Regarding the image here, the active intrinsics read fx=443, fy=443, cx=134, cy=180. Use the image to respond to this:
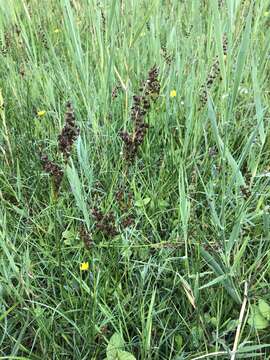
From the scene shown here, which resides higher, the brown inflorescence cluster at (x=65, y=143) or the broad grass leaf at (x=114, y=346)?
the brown inflorescence cluster at (x=65, y=143)

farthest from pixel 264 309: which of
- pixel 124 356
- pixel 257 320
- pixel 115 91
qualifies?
pixel 115 91

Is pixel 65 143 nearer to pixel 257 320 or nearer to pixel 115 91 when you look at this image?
pixel 257 320

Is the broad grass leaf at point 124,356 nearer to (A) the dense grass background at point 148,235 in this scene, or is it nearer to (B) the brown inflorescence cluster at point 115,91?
(A) the dense grass background at point 148,235

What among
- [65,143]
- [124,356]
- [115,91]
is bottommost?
[124,356]

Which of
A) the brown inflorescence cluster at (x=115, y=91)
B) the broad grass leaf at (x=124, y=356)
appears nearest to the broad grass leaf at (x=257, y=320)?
the broad grass leaf at (x=124, y=356)

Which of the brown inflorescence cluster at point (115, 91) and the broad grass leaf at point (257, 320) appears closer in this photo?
the broad grass leaf at point (257, 320)

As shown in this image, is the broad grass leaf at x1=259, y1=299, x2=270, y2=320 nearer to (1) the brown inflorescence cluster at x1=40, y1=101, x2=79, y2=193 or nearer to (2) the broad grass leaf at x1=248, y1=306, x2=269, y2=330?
(2) the broad grass leaf at x1=248, y1=306, x2=269, y2=330

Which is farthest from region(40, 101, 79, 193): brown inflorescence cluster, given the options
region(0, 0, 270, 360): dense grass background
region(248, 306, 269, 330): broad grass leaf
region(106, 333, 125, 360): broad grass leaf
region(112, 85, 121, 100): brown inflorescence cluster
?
region(112, 85, 121, 100): brown inflorescence cluster

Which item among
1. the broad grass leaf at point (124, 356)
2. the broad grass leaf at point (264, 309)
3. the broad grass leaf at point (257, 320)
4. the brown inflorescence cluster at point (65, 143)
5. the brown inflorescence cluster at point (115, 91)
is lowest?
the broad grass leaf at point (124, 356)

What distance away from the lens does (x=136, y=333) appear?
1.03 metres

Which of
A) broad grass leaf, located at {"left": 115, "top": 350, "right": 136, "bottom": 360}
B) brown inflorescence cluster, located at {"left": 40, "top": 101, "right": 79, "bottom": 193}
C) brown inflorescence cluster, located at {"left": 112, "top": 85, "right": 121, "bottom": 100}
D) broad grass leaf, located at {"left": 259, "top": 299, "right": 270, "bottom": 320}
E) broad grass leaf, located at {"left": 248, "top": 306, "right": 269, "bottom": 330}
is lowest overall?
broad grass leaf, located at {"left": 115, "top": 350, "right": 136, "bottom": 360}

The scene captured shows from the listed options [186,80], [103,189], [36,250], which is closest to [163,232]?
[103,189]

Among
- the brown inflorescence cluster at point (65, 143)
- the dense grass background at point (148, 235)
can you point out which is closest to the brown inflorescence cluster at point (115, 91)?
the dense grass background at point (148, 235)

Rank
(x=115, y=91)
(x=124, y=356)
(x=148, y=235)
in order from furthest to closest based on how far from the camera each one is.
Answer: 1. (x=115, y=91)
2. (x=148, y=235)
3. (x=124, y=356)
